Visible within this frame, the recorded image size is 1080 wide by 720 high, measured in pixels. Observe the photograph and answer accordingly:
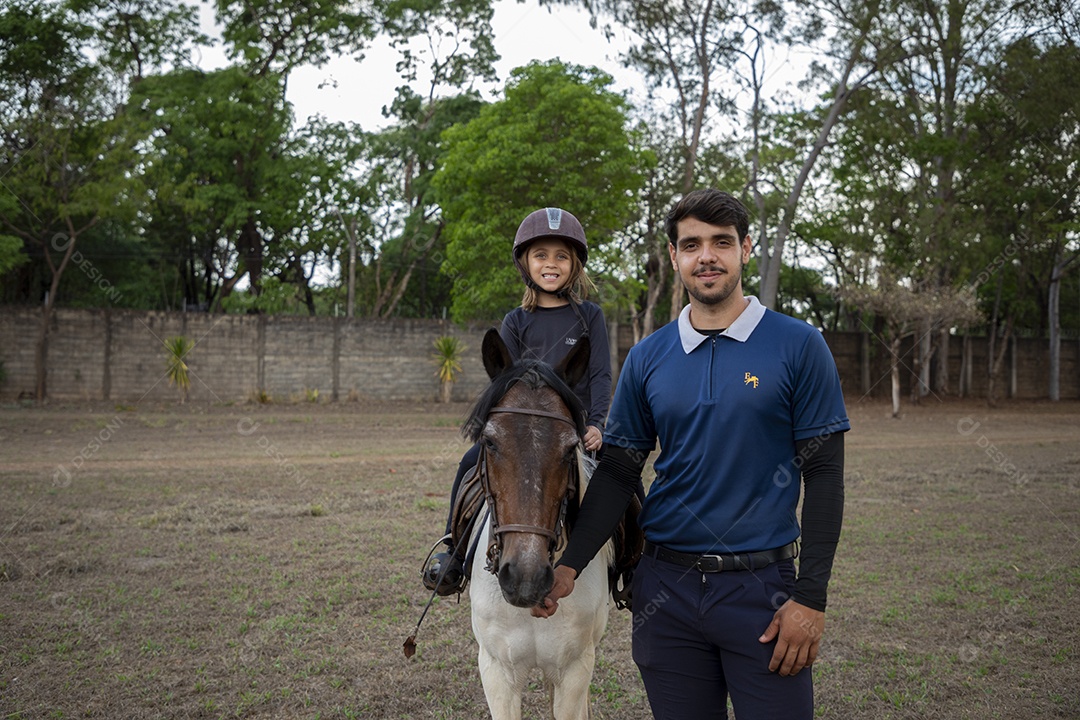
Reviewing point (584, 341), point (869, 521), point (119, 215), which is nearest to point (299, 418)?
point (119, 215)

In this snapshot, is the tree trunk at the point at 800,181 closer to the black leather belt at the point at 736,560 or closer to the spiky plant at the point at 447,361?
the spiky plant at the point at 447,361

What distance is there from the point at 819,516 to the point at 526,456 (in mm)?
955

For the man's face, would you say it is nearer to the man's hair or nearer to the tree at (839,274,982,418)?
the man's hair

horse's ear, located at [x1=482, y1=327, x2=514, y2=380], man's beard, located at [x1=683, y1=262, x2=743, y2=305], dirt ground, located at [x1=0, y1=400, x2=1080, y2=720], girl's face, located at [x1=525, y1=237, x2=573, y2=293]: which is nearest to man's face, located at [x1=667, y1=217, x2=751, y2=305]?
man's beard, located at [x1=683, y1=262, x2=743, y2=305]

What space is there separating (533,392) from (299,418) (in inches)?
832

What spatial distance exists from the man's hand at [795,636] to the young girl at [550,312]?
1.61 meters

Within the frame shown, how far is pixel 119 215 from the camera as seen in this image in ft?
81.1

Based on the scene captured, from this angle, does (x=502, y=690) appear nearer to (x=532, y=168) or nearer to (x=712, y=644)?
(x=712, y=644)

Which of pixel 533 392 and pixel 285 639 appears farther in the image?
pixel 285 639

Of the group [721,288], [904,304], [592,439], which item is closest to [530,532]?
[592,439]

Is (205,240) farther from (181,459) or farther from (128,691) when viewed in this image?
(128,691)

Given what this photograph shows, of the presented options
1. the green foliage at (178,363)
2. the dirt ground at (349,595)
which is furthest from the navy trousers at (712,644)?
the green foliage at (178,363)

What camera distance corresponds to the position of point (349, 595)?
7.02 m

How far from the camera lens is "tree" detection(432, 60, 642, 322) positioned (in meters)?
23.3
